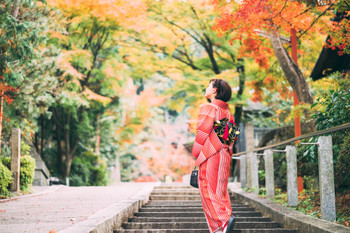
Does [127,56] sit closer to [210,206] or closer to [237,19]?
[237,19]

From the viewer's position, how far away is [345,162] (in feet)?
19.8

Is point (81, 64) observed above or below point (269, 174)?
above

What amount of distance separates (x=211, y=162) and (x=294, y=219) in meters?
1.70

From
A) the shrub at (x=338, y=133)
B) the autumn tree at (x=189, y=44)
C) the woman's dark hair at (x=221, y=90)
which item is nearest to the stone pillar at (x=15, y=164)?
the shrub at (x=338, y=133)

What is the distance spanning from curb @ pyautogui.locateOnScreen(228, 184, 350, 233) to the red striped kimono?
1.04 metres

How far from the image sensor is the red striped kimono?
4.39 metres

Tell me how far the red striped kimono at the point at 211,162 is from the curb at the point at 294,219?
104 centimetres

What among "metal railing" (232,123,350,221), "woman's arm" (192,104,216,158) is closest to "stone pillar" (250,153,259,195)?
"metal railing" (232,123,350,221)

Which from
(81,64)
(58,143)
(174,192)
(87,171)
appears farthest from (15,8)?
(87,171)

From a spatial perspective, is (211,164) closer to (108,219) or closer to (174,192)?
(108,219)

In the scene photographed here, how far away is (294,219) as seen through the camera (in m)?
5.38

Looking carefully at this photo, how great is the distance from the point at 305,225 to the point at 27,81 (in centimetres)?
920

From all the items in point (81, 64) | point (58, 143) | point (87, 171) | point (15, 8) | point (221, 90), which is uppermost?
point (81, 64)

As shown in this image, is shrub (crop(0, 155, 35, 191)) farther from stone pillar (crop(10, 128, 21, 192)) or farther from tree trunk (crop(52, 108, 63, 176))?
tree trunk (crop(52, 108, 63, 176))
